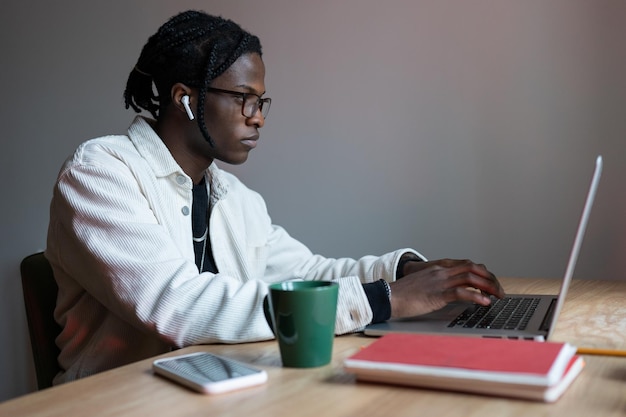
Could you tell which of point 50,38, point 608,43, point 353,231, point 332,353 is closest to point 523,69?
A: point 608,43

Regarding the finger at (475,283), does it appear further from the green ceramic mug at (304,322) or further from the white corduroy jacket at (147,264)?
the green ceramic mug at (304,322)

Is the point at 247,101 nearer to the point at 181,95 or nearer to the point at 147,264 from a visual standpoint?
the point at 181,95

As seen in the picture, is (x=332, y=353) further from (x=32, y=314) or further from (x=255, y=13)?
(x=255, y=13)

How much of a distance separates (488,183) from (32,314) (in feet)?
3.86

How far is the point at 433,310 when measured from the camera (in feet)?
3.54

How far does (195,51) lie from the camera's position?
1435 mm

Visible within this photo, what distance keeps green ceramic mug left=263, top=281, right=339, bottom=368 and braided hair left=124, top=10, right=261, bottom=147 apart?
2.35ft

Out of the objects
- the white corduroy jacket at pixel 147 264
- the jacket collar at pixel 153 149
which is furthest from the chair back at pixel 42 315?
the jacket collar at pixel 153 149

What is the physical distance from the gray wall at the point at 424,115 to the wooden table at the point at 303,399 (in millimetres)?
1027

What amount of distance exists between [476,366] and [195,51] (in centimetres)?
97

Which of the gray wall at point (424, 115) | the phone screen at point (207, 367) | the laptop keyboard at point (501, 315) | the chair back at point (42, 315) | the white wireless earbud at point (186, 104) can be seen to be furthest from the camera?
the gray wall at point (424, 115)

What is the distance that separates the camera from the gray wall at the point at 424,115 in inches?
71.0

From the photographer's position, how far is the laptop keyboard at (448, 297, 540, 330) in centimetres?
99

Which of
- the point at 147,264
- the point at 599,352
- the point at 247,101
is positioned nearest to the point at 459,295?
the point at 599,352
